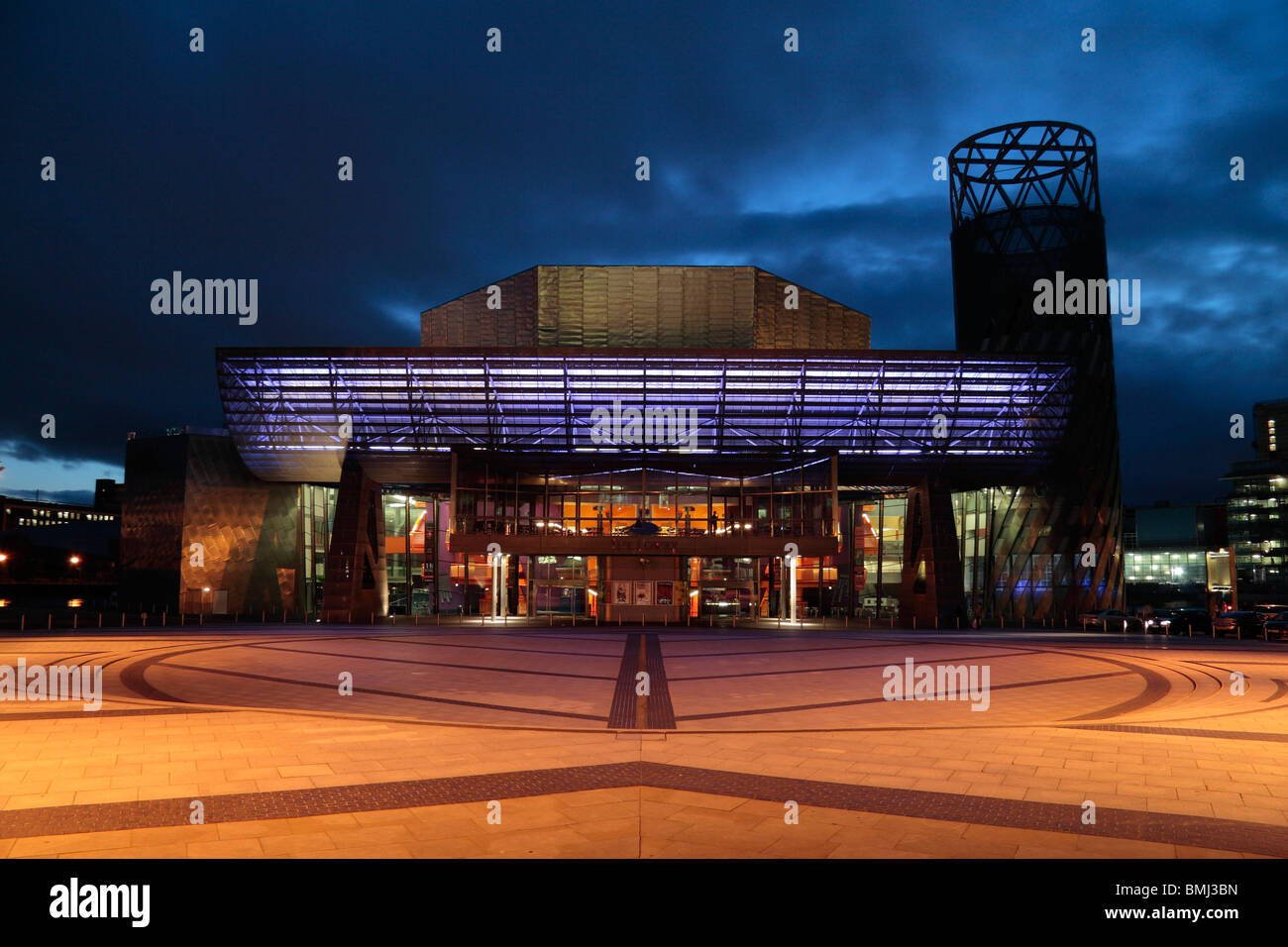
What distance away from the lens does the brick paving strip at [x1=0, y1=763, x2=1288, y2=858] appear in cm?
816

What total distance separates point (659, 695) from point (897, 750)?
23.3ft

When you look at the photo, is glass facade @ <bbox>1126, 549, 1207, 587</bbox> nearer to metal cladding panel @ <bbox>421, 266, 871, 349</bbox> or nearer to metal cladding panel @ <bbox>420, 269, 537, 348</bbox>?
metal cladding panel @ <bbox>421, 266, 871, 349</bbox>

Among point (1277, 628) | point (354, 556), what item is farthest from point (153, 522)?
point (1277, 628)

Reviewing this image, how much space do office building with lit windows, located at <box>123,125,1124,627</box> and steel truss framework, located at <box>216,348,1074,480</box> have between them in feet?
0.50

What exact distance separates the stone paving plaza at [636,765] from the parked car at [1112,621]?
78.4ft

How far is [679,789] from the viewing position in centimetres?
974

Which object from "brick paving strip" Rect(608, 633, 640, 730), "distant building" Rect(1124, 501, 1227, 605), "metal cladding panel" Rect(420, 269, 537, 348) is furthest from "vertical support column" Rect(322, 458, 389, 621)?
"distant building" Rect(1124, 501, 1227, 605)

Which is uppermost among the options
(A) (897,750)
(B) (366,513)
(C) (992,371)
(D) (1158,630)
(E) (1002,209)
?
(E) (1002,209)

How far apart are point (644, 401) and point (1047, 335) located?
3471 centimetres

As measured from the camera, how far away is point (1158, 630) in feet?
151

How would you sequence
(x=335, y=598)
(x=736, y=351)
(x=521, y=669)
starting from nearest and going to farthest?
1. (x=521, y=669)
2. (x=736, y=351)
3. (x=335, y=598)

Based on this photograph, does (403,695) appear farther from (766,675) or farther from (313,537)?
(313,537)
